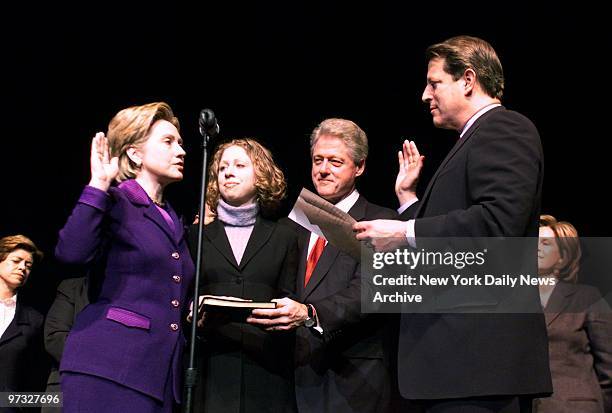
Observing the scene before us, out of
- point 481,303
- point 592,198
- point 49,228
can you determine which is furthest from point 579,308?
point 49,228

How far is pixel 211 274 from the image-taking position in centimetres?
298

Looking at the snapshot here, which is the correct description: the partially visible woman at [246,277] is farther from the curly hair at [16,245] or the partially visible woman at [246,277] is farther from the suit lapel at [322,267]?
the curly hair at [16,245]

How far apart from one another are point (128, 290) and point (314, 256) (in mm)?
834

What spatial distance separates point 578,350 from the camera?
11.6 ft

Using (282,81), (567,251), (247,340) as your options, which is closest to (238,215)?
(247,340)

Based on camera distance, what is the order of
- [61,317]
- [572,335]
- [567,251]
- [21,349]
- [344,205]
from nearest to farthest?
1. [344,205]
2. [572,335]
3. [567,251]
4. [61,317]
5. [21,349]

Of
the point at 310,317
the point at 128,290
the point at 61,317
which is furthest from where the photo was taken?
the point at 61,317

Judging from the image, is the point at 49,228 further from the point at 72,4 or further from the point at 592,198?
the point at 592,198

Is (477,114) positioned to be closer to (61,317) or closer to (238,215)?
(238,215)

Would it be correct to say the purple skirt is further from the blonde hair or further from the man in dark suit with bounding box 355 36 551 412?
the man in dark suit with bounding box 355 36 551 412

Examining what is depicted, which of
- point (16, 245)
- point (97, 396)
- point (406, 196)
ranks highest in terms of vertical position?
point (406, 196)

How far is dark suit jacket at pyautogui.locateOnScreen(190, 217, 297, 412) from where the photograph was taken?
9.34 feet

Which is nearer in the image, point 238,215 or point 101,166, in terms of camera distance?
point 101,166

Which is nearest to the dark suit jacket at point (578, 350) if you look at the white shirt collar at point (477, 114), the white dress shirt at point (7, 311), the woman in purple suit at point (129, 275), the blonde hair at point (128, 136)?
the white shirt collar at point (477, 114)
